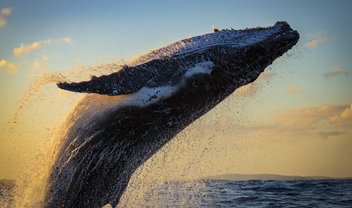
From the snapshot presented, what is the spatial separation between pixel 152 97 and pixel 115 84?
2.27 feet

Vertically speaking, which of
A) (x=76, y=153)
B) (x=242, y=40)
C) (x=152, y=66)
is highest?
(x=242, y=40)

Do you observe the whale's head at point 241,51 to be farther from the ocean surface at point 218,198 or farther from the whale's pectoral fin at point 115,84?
the ocean surface at point 218,198

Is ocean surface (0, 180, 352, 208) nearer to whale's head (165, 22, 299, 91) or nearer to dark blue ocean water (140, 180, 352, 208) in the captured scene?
dark blue ocean water (140, 180, 352, 208)

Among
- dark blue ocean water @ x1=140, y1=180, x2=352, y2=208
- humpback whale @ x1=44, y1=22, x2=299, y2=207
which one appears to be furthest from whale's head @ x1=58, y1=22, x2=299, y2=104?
dark blue ocean water @ x1=140, y1=180, x2=352, y2=208

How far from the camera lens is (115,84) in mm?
7281

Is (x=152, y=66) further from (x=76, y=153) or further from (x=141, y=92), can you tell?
(x=76, y=153)

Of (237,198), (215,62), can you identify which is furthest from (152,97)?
(237,198)

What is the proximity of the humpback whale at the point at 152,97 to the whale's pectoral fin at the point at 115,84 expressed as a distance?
0.02 m

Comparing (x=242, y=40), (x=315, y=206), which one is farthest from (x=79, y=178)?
(x=315, y=206)

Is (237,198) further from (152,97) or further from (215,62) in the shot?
(152,97)

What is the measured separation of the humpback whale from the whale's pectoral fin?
0.02 m

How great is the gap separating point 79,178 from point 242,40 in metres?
4.01

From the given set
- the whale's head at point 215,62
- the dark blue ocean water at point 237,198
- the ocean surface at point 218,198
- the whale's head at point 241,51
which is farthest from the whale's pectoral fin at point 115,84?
the dark blue ocean water at point 237,198

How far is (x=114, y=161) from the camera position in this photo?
8.04 m
